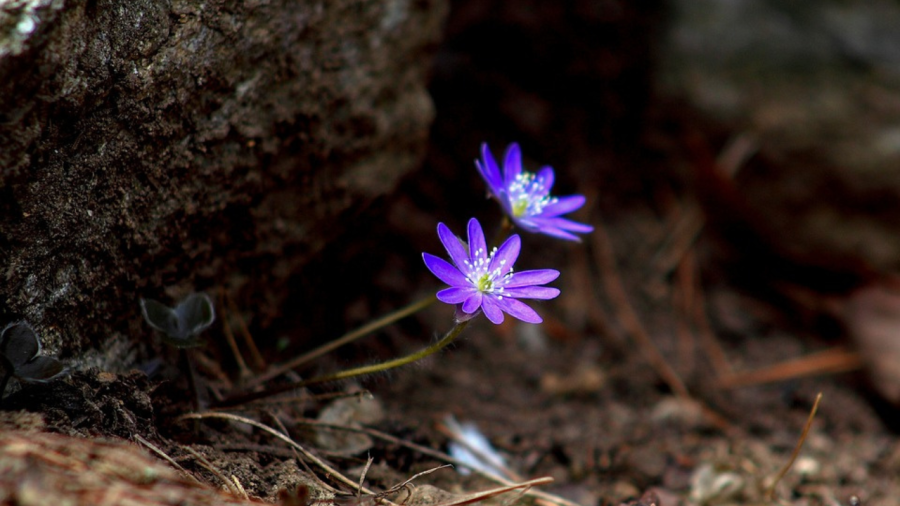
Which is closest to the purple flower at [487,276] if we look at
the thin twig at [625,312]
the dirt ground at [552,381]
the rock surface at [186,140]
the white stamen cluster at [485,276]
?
the white stamen cluster at [485,276]

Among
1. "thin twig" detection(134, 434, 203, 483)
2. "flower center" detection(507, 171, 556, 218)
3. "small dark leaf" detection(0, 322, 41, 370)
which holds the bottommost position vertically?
"thin twig" detection(134, 434, 203, 483)

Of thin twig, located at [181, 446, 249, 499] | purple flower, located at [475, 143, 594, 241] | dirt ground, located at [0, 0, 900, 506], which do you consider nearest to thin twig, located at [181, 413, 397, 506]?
dirt ground, located at [0, 0, 900, 506]

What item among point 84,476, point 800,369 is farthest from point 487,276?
point 800,369

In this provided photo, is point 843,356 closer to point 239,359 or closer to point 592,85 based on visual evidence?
point 592,85

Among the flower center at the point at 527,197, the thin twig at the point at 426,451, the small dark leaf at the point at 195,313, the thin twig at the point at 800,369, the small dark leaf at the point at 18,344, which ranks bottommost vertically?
the thin twig at the point at 800,369

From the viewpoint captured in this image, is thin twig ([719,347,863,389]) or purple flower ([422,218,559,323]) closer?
purple flower ([422,218,559,323])

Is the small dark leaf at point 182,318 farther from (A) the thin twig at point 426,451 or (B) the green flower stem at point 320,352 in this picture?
(A) the thin twig at point 426,451

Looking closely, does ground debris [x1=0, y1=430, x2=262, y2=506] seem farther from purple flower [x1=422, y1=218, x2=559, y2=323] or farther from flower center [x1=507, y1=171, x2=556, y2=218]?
flower center [x1=507, y1=171, x2=556, y2=218]
